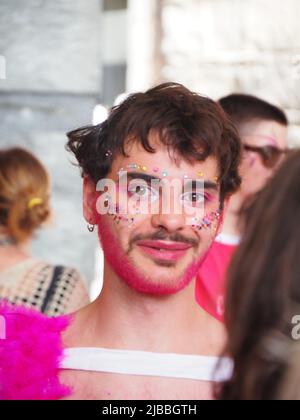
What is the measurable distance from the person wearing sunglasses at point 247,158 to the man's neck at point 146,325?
286 millimetres

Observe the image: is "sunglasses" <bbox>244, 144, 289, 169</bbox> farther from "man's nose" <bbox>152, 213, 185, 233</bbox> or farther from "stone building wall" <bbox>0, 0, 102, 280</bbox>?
"man's nose" <bbox>152, 213, 185, 233</bbox>

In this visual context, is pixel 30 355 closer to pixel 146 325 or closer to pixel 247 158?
pixel 146 325

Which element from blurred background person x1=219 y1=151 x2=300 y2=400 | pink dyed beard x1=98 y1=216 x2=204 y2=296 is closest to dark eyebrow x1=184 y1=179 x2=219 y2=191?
pink dyed beard x1=98 y1=216 x2=204 y2=296

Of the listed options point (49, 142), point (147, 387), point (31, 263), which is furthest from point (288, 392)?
point (49, 142)

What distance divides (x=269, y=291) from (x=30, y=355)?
0.67m

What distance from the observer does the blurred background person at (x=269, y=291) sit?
1.00 metres

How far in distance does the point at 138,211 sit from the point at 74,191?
84 centimetres

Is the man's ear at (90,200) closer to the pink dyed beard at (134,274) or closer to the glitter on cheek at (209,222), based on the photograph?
the pink dyed beard at (134,274)

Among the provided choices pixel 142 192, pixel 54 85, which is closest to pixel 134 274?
pixel 142 192

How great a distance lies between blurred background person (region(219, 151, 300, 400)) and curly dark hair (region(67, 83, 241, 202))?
493 millimetres

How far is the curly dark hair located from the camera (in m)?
1.52

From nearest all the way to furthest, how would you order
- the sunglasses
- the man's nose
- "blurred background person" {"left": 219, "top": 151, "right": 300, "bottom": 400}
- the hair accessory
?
→ "blurred background person" {"left": 219, "top": 151, "right": 300, "bottom": 400} < the man's nose < the sunglasses < the hair accessory

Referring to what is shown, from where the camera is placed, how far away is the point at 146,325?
5.13 ft

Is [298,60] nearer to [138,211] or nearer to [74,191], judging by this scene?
[74,191]
